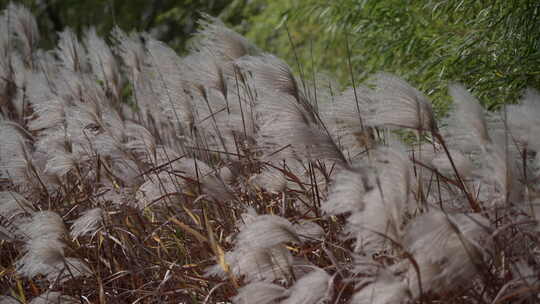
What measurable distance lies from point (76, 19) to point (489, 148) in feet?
33.2

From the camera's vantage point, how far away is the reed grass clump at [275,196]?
146 cm

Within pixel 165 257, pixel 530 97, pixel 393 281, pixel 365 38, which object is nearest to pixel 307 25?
pixel 365 38

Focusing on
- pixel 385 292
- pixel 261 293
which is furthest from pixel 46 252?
pixel 385 292

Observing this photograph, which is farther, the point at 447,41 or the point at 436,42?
the point at 436,42

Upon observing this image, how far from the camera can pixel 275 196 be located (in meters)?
2.41

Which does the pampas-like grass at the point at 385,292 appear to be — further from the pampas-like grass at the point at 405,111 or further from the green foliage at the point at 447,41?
the green foliage at the point at 447,41

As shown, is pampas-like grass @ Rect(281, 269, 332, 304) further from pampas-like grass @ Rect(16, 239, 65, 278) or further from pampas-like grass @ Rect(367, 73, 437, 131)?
pampas-like grass @ Rect(16, 239, 65, 278)

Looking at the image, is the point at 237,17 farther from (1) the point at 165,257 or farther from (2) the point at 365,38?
(1) the point at 165,257

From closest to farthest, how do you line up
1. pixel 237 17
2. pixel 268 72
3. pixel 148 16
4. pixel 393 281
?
pixel 393 281
pixel 268 72
pixel 237 17
pixel 148 16

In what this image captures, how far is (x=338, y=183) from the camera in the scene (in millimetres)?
1544

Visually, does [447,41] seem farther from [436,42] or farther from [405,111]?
[405,111]

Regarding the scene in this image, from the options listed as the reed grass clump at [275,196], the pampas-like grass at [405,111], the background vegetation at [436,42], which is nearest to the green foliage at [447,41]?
the background vegetation at [436,42]

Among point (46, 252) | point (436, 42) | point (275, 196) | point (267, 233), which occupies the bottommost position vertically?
point (46, 252)

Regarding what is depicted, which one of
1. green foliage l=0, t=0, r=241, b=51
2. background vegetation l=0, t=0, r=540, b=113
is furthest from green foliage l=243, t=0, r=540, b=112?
green foliage l=0, t=0, r=241, b=51
